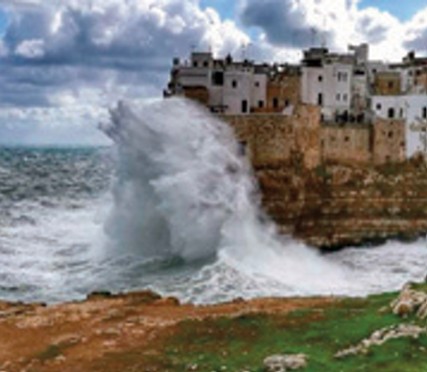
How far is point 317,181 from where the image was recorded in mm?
47625

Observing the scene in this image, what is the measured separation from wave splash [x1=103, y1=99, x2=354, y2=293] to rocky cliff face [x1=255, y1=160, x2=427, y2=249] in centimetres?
123

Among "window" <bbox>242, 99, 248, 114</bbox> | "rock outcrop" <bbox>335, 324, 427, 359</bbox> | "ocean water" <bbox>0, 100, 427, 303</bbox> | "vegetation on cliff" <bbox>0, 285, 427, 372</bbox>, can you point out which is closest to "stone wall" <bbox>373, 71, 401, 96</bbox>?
"window" <bbox>242, 99, 248, 114</bbox>

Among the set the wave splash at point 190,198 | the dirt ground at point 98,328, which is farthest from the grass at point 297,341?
the wave splash at point 190,198

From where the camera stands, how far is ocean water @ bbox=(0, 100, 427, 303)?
36.7 m

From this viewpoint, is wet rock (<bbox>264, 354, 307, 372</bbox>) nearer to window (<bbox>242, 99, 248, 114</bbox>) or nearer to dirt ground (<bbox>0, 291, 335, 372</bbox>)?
dirt ground (<bbox>0, 291, 335, 372</bbox>)

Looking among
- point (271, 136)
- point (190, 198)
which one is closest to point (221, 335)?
point (190, 198)

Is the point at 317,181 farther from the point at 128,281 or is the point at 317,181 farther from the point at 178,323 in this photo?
the point at 178,323

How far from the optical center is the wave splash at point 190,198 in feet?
136

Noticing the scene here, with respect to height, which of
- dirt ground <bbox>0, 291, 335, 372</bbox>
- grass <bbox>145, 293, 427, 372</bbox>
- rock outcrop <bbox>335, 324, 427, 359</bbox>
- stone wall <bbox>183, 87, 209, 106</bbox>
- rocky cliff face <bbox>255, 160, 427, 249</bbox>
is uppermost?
stone wall <bbox>183, 87, 209, 106</bbox>

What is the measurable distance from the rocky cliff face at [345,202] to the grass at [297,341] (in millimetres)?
21340

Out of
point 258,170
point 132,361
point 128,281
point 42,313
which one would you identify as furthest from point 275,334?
point 258,170

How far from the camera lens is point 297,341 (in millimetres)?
19875

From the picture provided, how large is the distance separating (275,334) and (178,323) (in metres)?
3.40

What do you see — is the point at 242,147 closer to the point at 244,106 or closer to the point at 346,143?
the point at 244,106
